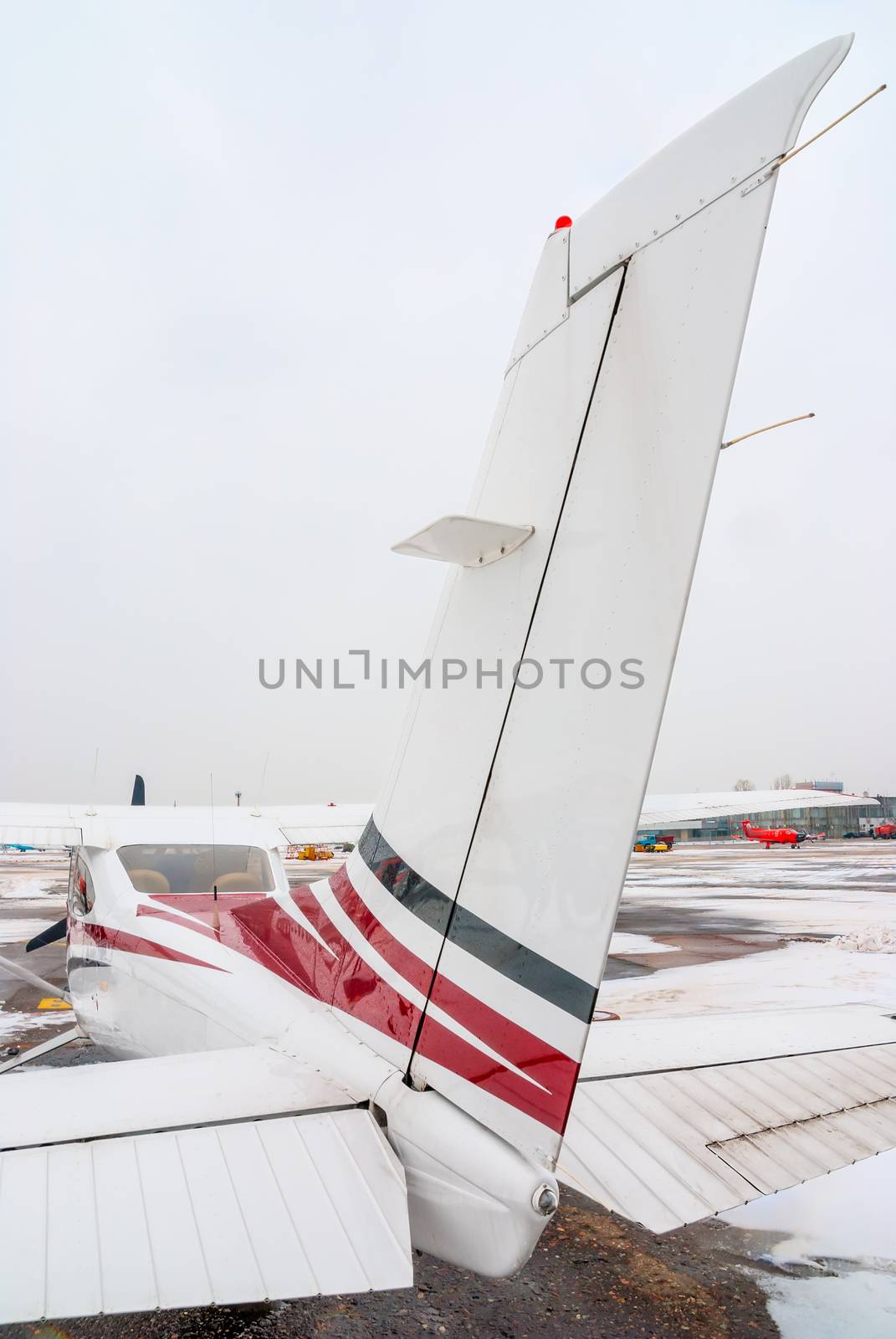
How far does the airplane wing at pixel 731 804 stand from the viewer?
7316 mm

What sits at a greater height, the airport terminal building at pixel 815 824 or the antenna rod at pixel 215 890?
the antenna rod at pixel 215 890

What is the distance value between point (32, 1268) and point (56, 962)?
36.8 ft

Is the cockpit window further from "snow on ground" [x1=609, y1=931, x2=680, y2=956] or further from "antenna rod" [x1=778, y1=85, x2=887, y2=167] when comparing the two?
"snow on ground" [x1=609, y1=931, x2=680, y2=956]

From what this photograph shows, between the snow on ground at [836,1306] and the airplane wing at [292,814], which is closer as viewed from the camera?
the snow on ground at [836,1306]

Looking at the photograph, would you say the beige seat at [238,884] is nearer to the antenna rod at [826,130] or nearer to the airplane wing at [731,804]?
the airplane wing at [731,804]

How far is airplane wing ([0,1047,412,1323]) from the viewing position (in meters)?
1.89

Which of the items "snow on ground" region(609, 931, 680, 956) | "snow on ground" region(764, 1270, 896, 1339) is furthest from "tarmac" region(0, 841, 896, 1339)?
"snow on ground" region(609, 931, 680, 956)

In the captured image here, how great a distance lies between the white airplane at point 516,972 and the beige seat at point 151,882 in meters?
2.54

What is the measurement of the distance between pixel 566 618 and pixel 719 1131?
6.44 ft

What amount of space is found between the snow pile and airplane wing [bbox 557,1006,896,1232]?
30.4ft

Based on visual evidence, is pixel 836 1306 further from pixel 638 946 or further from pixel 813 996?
pixel 638 946

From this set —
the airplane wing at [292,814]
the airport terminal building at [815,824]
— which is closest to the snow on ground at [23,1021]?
the airplane wing at [292,814]

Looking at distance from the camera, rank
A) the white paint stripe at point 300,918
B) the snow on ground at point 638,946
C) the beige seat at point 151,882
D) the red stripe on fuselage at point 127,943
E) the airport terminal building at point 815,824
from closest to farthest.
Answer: the white paint stripe at point 300,918, the red stripe on fuselage at point 127,943, the beige seat at point 151,882, the snow on ground at point 638,946, the airport terminal building at point 815,824

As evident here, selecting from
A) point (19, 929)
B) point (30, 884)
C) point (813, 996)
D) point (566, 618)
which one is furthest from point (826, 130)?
point (30, 884)
